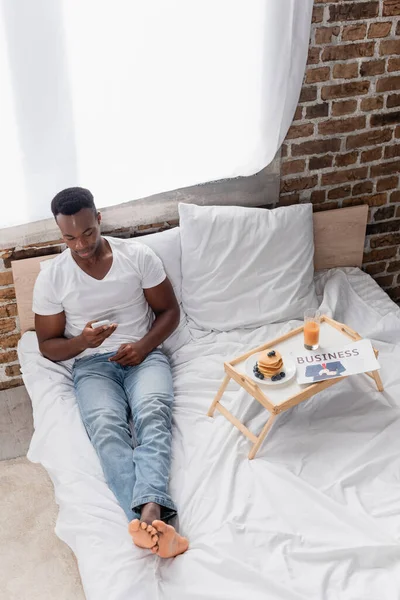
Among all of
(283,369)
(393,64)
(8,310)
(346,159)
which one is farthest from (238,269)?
(393,64)

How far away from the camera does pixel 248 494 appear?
1.73m

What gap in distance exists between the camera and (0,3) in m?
1.94

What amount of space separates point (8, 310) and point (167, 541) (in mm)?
1309

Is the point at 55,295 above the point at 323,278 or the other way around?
above

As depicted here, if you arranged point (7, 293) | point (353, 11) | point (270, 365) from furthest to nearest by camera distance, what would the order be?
1. point (7, 293)
2. point (353, 11)
3. point (270, 365)

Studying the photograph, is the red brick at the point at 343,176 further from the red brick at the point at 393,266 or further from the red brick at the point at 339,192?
the red brick at the point at 393,266

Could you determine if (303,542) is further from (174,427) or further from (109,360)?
(109,360)

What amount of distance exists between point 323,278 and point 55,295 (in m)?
1.19

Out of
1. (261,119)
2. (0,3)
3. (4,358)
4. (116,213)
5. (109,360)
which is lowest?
(4,358)

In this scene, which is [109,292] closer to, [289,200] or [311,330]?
[311,330]

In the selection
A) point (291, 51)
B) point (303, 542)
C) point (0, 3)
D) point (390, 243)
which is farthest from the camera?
point (390, 243)

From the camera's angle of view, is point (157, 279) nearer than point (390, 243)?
Yes

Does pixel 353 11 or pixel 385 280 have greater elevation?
pixel 353 11

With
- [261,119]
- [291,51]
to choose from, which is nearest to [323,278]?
[261,119]
